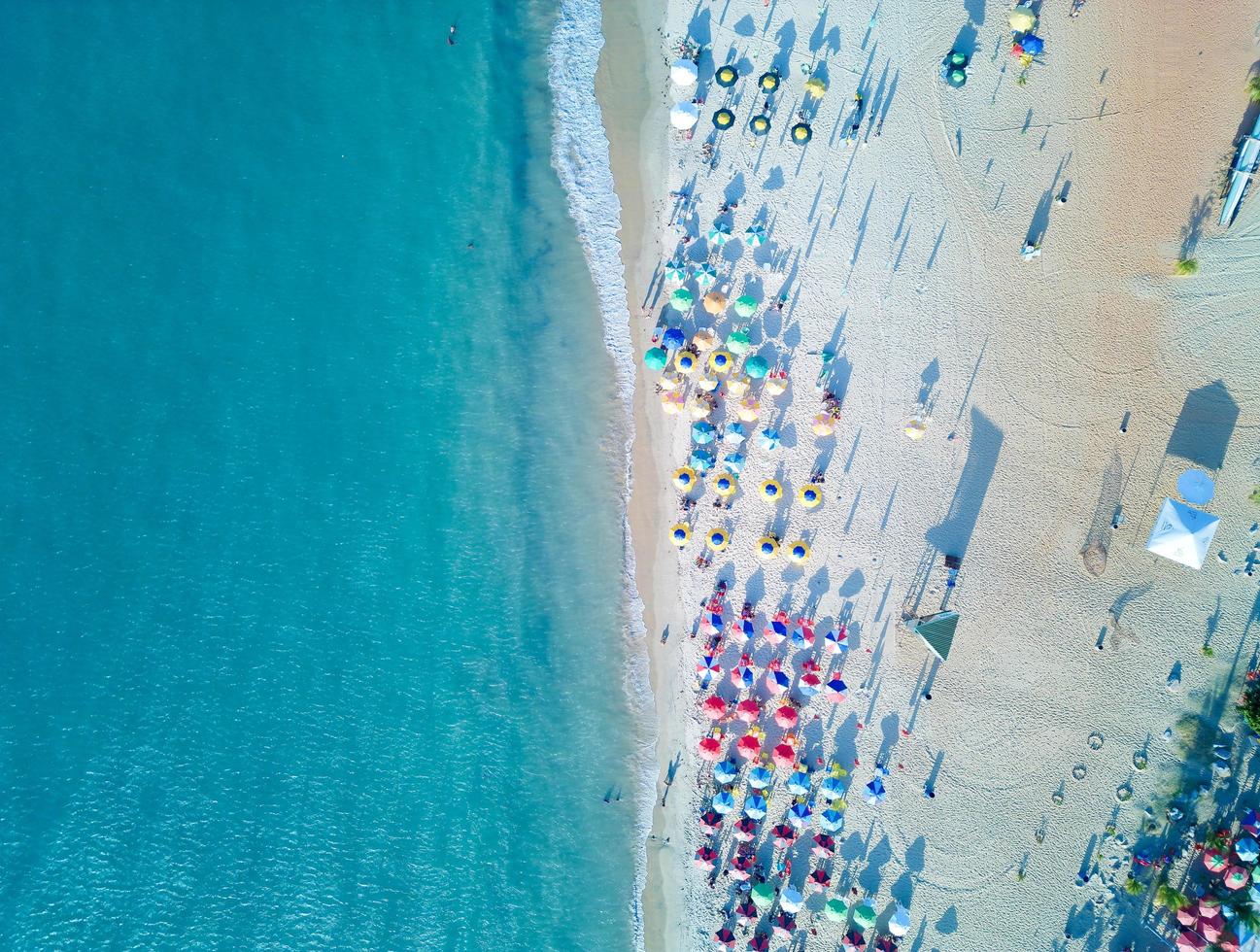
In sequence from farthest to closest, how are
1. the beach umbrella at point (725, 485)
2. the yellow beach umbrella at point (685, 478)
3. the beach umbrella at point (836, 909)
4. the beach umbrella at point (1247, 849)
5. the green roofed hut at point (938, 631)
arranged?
the yellow beach umbrella at point (685, 478)
the beach umbrella at point (725, 485)
the beach umbrella at point (836, 909)
the green roofed hut at point (938, 631)
the beach umbrella at point (1247, 849)

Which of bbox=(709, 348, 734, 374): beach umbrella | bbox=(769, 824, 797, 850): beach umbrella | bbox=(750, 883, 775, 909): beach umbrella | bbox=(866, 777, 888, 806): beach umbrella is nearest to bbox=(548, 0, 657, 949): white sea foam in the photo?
bbox=(709, 348, 734, 374): beach umbrella

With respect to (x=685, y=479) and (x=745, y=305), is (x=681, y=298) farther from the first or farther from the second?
(x=685, y=479)

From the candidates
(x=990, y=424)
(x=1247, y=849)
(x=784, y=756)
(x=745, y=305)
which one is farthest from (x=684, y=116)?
(x=1247, y=849)

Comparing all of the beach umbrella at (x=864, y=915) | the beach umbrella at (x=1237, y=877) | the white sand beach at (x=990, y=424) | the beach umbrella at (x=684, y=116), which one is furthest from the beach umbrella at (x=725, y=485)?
the beach umbrella at (x=1237, y=877)

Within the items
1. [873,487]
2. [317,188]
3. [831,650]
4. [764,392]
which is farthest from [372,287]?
[831,650]

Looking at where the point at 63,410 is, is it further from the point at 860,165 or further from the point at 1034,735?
the point at 1034,735

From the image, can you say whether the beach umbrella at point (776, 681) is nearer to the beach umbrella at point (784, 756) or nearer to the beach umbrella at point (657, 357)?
the beach umbrella at point (784, 756)

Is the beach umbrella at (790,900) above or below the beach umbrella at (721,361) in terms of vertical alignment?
below
